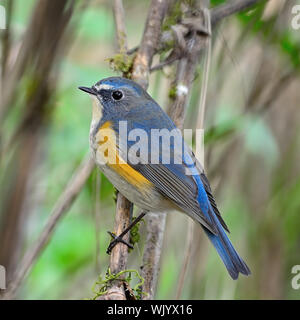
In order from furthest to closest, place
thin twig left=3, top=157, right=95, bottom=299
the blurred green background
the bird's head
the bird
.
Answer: the blurred green background, the bird's head, the bird, thin twig left=3, top=157, right=95, bottom=299

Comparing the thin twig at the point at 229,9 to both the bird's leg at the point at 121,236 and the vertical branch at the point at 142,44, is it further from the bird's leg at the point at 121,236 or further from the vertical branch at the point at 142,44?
the bird's leg at the point at 121,236

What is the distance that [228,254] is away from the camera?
10.8ft

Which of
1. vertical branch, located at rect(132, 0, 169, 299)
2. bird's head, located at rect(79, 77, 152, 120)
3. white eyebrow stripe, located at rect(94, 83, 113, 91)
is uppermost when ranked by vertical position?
vertical branch, located at rect(132, 0, 169, 299)

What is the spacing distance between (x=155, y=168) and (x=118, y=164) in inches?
9.2

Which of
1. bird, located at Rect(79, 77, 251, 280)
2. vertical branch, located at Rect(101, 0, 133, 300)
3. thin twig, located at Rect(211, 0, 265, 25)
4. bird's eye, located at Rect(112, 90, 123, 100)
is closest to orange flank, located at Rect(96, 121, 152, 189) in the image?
bird, located at Rect(79, 77, 251, 280)

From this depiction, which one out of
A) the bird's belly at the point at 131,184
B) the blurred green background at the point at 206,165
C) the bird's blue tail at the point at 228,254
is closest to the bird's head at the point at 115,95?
the blurred green background at the point at 206,165

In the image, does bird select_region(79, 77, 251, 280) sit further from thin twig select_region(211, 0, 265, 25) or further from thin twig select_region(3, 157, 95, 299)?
thin twig select_region(211, 0, 265, 25)

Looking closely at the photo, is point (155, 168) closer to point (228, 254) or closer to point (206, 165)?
point (206, 165)

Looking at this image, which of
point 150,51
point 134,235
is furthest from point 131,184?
point 150,51

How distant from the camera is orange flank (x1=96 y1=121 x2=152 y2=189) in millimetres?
3359

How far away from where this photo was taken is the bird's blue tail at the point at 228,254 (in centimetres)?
324

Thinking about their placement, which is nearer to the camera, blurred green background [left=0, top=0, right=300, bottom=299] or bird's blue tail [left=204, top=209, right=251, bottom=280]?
bird's blue tail [left=204, top=209, right=251, bottom=280]

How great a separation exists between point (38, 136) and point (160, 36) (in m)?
1.03

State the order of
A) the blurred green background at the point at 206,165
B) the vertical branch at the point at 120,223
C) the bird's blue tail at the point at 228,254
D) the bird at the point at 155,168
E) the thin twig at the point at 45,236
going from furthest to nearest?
the blurred green background at the point at 206,165, the bird at the point at 155,168, the bird's blue tail at the point at 228,254, the thin twig at the point at 45,236, the vertical branch at the point at 120,223
